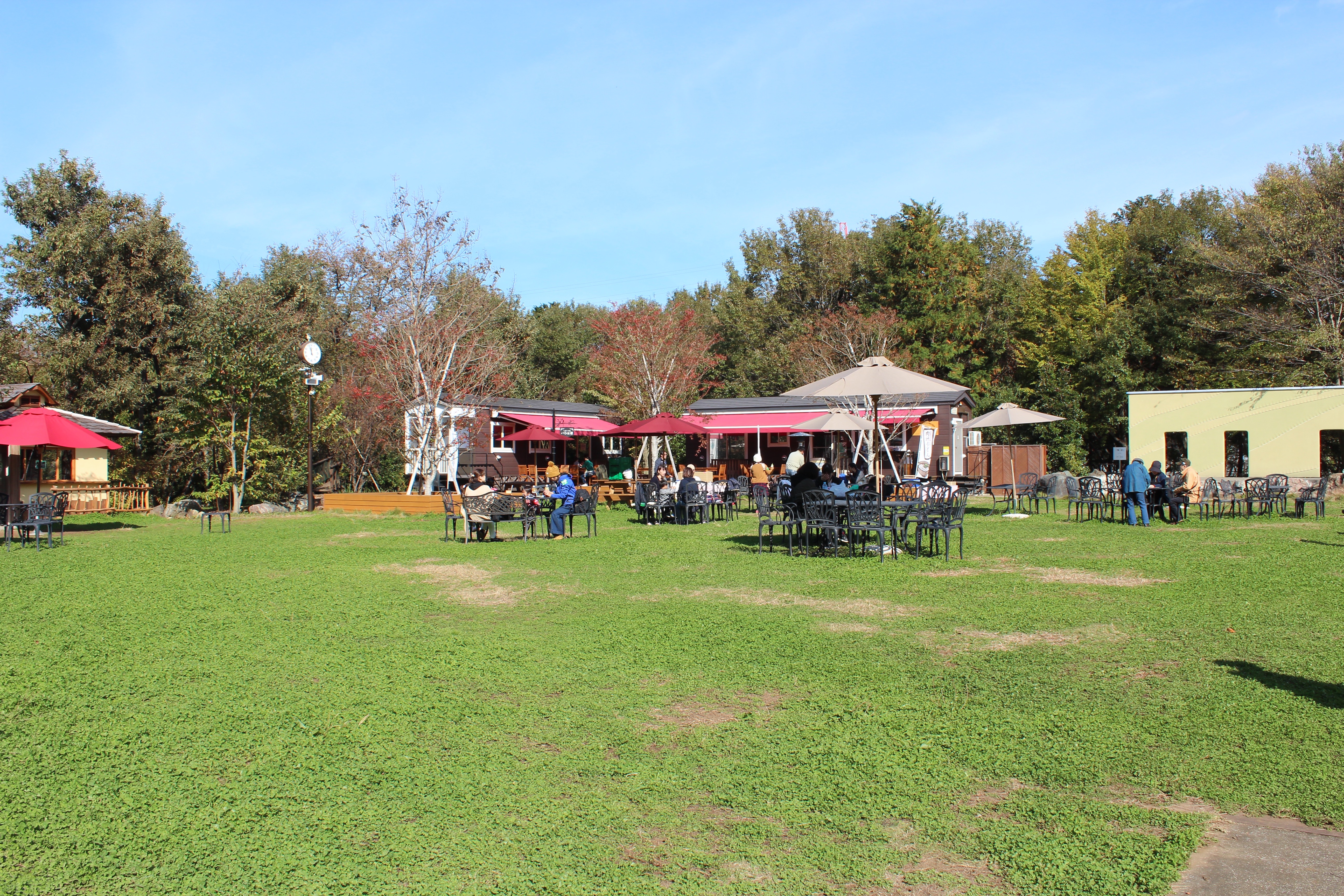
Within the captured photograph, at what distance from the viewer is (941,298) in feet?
118

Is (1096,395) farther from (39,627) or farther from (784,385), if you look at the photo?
(39,627)

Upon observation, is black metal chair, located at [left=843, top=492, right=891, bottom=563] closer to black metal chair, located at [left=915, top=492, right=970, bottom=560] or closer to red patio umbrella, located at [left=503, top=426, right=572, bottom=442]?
black metal chair, located at [left=915, top=492, right=970, bottom=560]

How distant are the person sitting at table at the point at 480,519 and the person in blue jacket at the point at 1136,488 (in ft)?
33.1

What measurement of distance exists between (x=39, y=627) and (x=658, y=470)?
16332 mm

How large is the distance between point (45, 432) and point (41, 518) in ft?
5.99

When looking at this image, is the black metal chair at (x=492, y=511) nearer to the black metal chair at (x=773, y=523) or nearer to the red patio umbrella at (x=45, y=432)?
the black metal chair at (x=773, y=523)

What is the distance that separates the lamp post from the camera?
2102 cm

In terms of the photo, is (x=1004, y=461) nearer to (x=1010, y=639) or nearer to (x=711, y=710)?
(x=1010, y=639)

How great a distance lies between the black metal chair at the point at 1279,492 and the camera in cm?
1543

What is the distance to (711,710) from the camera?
489cm

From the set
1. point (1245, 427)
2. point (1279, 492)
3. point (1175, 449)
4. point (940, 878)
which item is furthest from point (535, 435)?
point (940, 878)

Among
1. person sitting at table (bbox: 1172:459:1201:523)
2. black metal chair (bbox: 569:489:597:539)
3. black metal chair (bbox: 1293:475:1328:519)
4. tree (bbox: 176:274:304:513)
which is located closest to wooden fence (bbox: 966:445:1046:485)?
person sitting at table (bbox: 1172:459:1201:523)

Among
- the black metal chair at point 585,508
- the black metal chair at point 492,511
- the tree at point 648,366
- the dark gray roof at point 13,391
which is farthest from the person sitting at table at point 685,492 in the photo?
the dark gray roof at point 13,391

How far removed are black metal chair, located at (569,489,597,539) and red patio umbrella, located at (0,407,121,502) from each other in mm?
8185
